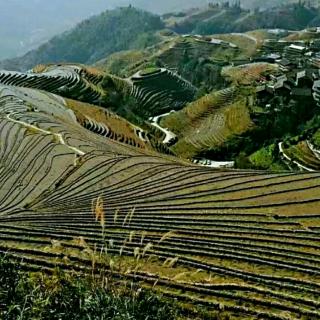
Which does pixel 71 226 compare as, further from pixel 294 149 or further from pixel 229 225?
pixel 294 149

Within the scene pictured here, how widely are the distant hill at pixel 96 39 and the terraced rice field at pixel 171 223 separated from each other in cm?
13781

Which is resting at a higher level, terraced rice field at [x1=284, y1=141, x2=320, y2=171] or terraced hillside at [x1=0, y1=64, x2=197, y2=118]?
terraced rice field at [x1=284, y1=141, x2=320, y2=171]

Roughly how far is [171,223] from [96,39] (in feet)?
531

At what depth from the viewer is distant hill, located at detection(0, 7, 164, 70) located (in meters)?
168

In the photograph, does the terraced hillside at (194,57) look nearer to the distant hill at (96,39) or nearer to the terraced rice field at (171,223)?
the distant hill at (96,39)

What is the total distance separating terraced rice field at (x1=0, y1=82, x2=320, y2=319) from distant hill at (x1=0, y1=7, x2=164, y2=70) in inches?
5426

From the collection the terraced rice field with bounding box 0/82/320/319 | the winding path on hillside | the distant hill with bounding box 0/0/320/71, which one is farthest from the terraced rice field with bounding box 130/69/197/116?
the distant hill with bounding box 0/0/320/71

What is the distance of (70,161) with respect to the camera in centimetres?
2733

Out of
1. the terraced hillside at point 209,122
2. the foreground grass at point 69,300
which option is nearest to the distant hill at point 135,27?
the terraced hillside at point 209,122

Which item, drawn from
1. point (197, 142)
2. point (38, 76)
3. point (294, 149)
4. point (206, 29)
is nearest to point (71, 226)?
point (294, 149)

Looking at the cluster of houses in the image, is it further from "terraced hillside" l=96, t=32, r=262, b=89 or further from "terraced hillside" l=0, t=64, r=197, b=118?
"terraced hillside" l=0, t=64, r=197, b=118

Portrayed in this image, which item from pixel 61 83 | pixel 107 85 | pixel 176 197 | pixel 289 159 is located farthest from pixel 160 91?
pixel 176 197

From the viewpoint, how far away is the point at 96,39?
175 metres

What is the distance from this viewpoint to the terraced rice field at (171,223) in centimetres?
1423
